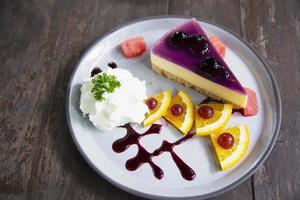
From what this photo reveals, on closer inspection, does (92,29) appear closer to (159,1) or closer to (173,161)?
(159,1)

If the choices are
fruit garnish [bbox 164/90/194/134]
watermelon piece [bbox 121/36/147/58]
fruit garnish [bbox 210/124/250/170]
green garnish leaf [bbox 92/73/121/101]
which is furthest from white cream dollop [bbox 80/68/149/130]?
fruit garnish [bbox 210/124/250/170]

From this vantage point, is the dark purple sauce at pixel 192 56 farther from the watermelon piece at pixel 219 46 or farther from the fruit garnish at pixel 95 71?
the fruit garnish at pixel 95 71

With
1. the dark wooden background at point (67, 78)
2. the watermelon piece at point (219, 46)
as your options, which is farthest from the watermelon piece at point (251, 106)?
the watermelon piece at point (219, 46)

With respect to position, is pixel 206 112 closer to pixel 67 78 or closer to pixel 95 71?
pixel 95 71

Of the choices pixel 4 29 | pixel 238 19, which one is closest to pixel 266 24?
pixel 238 19

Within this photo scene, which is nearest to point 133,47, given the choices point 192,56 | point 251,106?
point 192,56

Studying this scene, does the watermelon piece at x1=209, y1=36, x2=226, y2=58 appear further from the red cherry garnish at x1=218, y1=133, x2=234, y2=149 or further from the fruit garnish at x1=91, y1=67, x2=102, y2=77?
the fruit garnish at x1=91, y1=67, x2=102, y2=77
